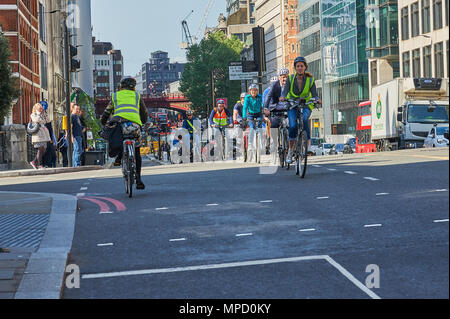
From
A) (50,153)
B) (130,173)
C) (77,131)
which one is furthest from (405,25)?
(130,173)

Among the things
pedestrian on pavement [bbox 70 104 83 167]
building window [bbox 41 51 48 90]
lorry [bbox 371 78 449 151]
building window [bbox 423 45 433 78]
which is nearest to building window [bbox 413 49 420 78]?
building window [bbox 423 45 433 78]

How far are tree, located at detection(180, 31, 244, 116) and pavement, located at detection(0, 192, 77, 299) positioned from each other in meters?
91.6

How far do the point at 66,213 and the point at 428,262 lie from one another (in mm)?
4971

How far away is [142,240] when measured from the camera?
723 centimetres

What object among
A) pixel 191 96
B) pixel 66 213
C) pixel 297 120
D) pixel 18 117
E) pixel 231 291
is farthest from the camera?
pixel 191 96

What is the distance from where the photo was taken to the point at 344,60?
84.2 meters

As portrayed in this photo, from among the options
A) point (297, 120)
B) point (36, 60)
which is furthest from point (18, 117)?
point (297, 120)

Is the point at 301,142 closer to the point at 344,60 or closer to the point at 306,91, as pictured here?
the point at 306,91

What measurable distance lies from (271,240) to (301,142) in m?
6.60

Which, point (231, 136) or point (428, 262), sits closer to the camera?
point (428, 262)

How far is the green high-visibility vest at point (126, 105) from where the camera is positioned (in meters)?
11.6

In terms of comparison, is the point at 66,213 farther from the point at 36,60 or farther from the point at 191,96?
the point at 191,96
